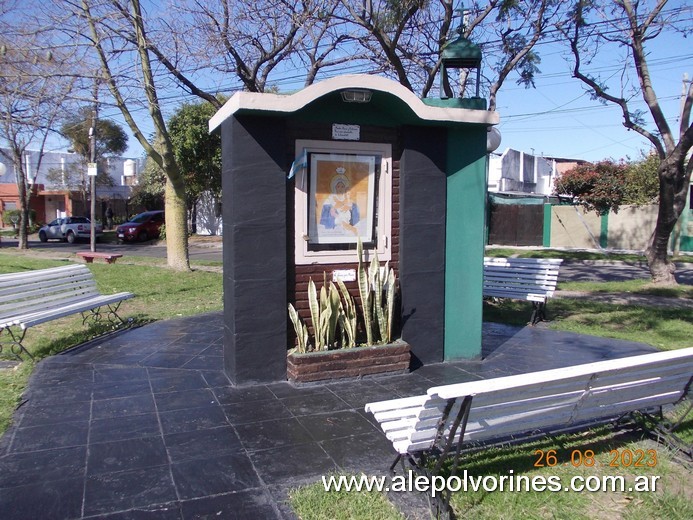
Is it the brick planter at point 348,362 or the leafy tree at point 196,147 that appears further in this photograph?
the leafy tree at point 196,147

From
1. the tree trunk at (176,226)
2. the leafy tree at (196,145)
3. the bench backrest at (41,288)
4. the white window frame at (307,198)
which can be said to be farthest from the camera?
the leafy tree at (196,145)

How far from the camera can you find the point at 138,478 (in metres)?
3.76

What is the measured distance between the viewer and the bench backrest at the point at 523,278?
30.1 ft

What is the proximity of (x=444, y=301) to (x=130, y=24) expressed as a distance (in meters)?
9.77

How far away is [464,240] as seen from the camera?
652 centimetres

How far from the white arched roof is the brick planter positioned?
7.55ft

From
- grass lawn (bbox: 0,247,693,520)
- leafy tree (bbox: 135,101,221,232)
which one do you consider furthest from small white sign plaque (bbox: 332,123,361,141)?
leafy tree (bbox: 135,101,221,232)

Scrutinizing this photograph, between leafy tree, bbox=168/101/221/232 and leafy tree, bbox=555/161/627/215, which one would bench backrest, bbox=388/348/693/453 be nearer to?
leafy tree, bbox=555/161/627/215

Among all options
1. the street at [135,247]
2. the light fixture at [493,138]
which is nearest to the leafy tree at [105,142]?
the street at [135,247]

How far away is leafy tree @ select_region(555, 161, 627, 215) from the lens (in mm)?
24328

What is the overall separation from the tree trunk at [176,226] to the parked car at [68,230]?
17.9 m

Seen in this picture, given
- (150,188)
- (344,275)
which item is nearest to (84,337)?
(344,275)

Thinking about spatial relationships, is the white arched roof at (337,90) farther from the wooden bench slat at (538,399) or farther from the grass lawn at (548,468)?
the grass lawn at (548,468)

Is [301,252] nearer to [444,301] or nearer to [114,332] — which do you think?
[444,301]
